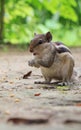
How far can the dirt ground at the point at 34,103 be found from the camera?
11.0 ft

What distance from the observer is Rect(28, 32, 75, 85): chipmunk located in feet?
19.2

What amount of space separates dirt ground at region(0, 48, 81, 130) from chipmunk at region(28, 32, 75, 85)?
0.62 ft

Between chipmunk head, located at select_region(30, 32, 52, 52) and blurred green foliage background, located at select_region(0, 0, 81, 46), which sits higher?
blurred green foliage background, located at select_region(0, 0, 81, 46)

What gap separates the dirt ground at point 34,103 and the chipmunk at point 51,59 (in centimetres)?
19

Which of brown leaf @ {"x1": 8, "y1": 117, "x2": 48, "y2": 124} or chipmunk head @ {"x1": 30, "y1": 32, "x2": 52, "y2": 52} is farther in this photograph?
chipmunk head @ {"x1": 30, "y1": 32, "x2": 52, "y2": 52}

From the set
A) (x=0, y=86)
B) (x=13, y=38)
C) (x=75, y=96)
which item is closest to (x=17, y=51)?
(x=13, y=38)

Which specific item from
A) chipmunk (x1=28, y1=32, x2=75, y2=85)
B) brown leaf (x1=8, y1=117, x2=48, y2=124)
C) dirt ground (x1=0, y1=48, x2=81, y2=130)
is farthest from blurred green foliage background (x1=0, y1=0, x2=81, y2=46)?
brown leaf (x1=8, y1=117, x2=48, y2=124)

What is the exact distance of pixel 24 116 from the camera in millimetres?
3557

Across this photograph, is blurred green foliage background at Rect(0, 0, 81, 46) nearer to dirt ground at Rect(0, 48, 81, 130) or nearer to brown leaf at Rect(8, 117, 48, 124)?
dirt ground at Rect(0, 48, 81, 130)

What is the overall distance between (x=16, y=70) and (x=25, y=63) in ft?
3.24

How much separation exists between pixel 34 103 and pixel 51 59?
1.35 metres

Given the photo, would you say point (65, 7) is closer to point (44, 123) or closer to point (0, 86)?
point (0, 86)

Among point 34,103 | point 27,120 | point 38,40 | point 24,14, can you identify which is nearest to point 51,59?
point 38,40

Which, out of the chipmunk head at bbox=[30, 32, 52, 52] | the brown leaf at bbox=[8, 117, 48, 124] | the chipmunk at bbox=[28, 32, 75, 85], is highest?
the chipmunk head at bbox=[30, 32, 52, 52]
